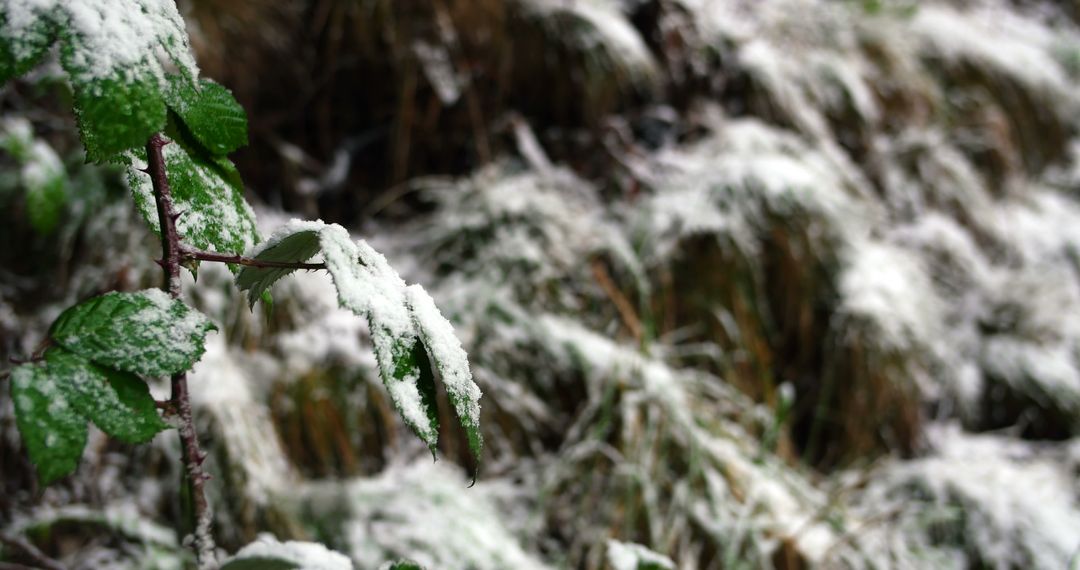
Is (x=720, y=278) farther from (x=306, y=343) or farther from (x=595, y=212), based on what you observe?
(x=306, y=343)

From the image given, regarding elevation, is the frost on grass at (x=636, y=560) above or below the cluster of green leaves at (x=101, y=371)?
below

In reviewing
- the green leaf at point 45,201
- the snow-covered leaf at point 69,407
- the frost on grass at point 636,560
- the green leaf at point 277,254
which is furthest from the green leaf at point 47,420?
the green leaf at point 45,201

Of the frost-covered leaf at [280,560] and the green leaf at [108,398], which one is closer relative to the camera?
the green leaf at [108,398]

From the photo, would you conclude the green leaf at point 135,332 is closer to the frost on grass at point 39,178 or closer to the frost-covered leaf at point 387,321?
the frost-covered leaf at point 387,321

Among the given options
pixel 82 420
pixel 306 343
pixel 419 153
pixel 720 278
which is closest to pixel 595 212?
pixel 720 278

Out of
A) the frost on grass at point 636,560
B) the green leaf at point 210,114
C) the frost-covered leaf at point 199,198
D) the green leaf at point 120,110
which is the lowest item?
the frost on grass at point 636,560

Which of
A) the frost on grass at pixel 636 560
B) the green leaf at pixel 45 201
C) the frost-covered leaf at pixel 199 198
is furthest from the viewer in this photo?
the green leaf at pixel 45 201

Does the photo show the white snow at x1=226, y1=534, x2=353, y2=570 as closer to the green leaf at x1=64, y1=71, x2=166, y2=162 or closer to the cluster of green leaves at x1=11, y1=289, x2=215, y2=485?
the cluster of green leaves at x1=11, y1=289, x2=215, y2=485
